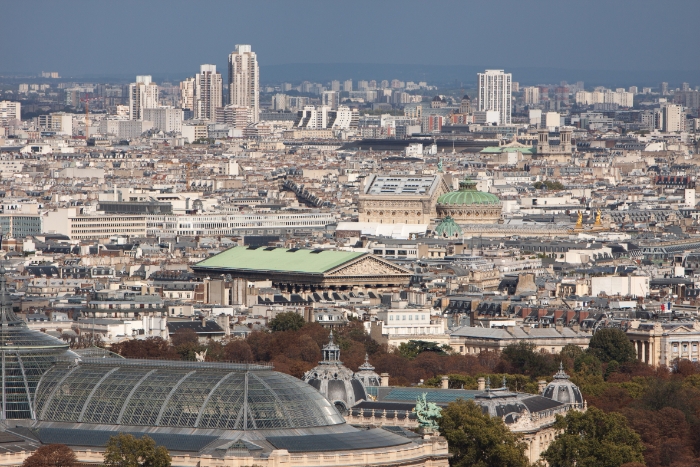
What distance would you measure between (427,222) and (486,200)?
3.18 meters

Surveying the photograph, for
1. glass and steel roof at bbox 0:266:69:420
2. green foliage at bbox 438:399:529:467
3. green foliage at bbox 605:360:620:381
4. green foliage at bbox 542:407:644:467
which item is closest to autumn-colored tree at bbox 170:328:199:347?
green foliage at bbox 605:360:620:381

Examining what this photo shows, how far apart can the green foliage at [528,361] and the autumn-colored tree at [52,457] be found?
26.5 m

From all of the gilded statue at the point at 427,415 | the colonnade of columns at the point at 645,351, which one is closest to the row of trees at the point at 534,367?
the colonnade of columns at the point at 645,351

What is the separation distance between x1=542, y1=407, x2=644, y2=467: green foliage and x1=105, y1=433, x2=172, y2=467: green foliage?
30.6ft

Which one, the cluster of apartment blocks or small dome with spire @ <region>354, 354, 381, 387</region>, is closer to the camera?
small dome with spire @ <region>354, 354, 381, 387</region>

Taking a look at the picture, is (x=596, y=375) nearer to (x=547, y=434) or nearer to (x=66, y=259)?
(x=547, y=434)

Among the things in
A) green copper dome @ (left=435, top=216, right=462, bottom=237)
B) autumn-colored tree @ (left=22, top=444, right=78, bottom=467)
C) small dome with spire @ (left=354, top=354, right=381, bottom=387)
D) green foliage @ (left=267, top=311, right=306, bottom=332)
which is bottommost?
autumn-colored tree @ (left=22, top=444, right=78, bottom=467)

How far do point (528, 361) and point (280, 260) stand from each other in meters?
33.8

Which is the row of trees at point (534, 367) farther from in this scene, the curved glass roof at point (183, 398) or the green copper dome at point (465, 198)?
the green copper dome at point (465, 198)

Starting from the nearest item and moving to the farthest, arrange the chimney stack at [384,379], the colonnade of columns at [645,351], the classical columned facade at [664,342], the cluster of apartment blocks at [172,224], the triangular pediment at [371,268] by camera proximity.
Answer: the chimney stack at [384,379], the colonnade of columns at [645,351], the classical columned facade at [664,342], the triangular pediment at [371,268], the cluster of apartment blocks at [172,224]

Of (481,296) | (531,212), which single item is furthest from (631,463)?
(531,212)

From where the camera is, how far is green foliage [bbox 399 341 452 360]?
71625 mm

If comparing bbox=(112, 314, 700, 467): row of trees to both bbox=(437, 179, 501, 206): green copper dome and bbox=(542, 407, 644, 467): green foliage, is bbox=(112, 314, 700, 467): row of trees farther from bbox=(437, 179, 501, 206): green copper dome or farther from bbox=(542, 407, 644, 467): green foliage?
bbox=(437, 179, 501, 206): green copper dome

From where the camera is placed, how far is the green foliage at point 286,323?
75800 mm
